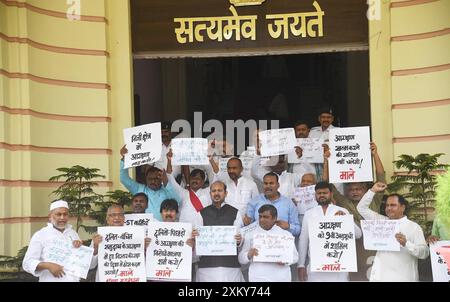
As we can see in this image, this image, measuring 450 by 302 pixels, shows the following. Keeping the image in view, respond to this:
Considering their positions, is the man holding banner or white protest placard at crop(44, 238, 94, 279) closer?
white protest placard at crop(44, 238, 94, 279)

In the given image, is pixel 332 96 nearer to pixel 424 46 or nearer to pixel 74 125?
pixel 424 46

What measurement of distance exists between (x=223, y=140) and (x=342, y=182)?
1.55 m

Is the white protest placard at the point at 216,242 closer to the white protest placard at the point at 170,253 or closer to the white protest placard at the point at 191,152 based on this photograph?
the white protest placard at the point at 170,253

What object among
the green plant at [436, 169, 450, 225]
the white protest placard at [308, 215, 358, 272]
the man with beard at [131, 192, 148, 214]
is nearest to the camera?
the green plant at [436, 169, 450, 225]

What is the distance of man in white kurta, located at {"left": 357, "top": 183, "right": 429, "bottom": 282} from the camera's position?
6.62 meters

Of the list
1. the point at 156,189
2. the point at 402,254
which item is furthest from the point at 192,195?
the point at 402,254

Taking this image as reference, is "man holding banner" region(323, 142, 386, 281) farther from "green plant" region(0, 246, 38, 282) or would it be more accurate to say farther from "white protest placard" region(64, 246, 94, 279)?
"green plant" region(0, 246, 38, 282)

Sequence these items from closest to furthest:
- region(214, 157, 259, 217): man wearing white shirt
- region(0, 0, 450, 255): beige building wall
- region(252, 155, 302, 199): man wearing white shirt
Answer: region(214, 157, 259, 217): man wearing white shirt → region(252, 155, 302, 199): man wearing white shirt → region(0, 0, 450, 255): beige building wall

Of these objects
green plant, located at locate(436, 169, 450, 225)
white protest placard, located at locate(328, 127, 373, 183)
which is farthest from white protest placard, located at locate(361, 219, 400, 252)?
green plant, located at locate(436, 169, 450, 225)

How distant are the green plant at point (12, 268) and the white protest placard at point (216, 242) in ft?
6.09

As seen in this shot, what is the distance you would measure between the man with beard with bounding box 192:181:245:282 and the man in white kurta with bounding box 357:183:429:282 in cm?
126

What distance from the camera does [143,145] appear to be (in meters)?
7.21

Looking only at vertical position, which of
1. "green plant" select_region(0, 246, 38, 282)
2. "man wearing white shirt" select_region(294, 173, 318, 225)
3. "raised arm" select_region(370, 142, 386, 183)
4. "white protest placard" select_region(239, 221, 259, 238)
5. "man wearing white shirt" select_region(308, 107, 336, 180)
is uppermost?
"man wearing white shirt" select_region(308, 107, 336, 180)

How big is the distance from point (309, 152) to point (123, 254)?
218 cm
